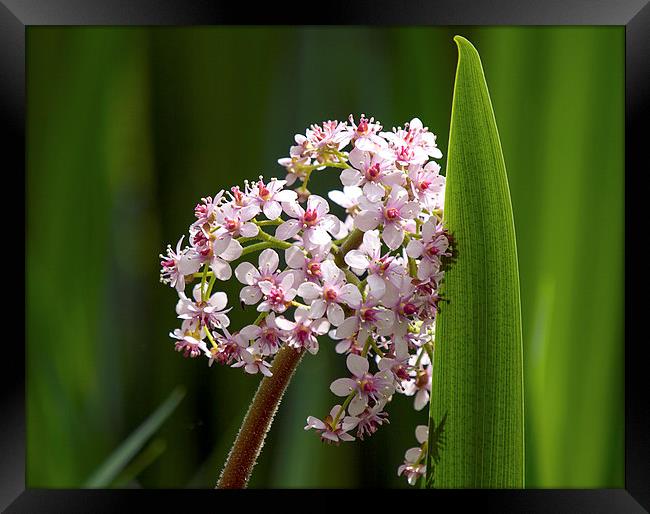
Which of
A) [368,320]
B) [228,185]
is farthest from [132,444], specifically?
[368,320]

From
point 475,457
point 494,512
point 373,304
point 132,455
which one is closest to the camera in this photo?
point 373,304

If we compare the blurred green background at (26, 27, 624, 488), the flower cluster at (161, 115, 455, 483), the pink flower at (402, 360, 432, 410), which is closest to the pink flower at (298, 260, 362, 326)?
the flower cluster at (161, 115, 455, 483)

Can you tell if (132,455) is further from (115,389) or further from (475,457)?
(475,457)

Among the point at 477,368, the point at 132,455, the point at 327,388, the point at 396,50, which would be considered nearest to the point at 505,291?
the point at 477,368

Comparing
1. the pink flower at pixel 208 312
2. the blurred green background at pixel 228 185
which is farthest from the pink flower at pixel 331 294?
the blurred green background at pixel 228 185

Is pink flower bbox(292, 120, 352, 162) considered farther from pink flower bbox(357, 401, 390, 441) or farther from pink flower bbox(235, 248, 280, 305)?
pink flower bbox(357, 401, 390, 441)

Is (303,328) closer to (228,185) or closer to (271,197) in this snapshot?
(271,197)
